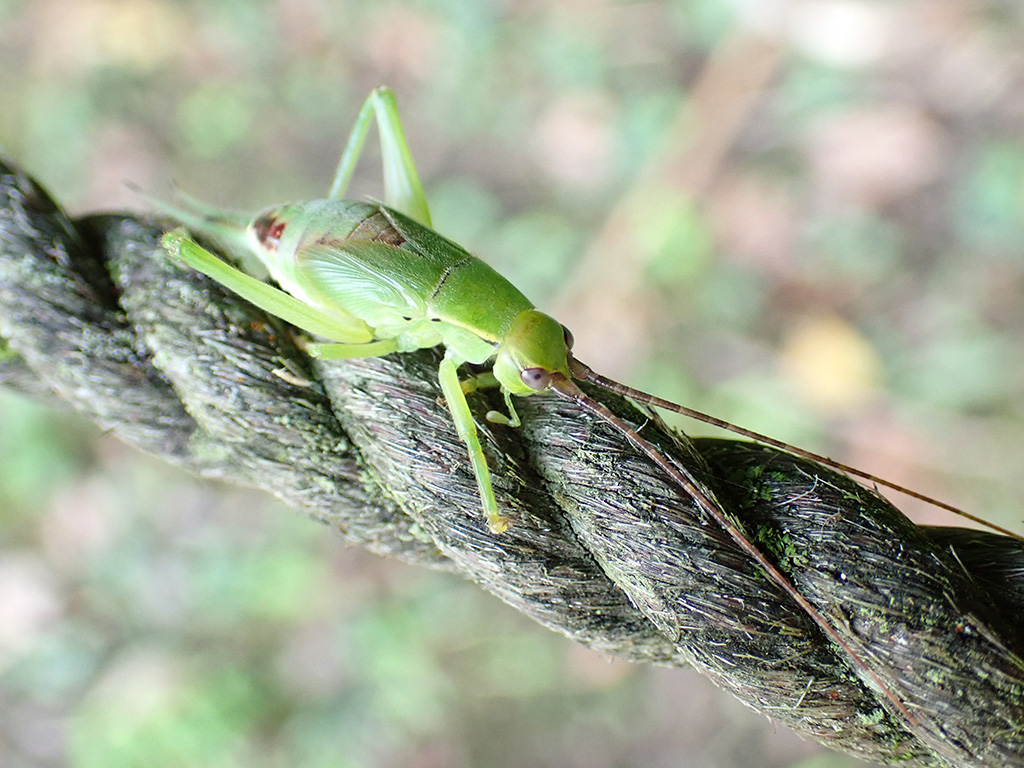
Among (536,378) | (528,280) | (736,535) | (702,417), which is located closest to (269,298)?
(536,378)

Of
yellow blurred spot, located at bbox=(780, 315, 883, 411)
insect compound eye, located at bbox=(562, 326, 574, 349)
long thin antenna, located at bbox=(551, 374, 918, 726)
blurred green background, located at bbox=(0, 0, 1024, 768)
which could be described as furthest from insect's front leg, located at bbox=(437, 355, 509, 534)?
yellow blurred spot, located at bbox=(780, 315, 883, 411)

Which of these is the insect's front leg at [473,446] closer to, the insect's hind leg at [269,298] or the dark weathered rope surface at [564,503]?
the dark weathered rope surface at [564,503]

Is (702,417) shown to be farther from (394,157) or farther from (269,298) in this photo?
(394,157)

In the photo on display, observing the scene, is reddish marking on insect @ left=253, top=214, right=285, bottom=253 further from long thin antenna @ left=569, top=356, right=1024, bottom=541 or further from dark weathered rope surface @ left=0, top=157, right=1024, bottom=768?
long thin antenna @ left=569, top=356, right=1024, bottom=541

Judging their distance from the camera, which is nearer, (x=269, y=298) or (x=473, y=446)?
(x=473, y=446)

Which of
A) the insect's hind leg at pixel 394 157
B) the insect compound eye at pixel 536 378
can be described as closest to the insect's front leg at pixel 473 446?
the insect compound eye at pixel 536 378

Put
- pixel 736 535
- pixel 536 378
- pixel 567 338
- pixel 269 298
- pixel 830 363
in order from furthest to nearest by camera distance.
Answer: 1. pixel 830 363
2. pixel 567 338
3. pixel 269 298
4. pixel 536 378
5. pixel 736 535
